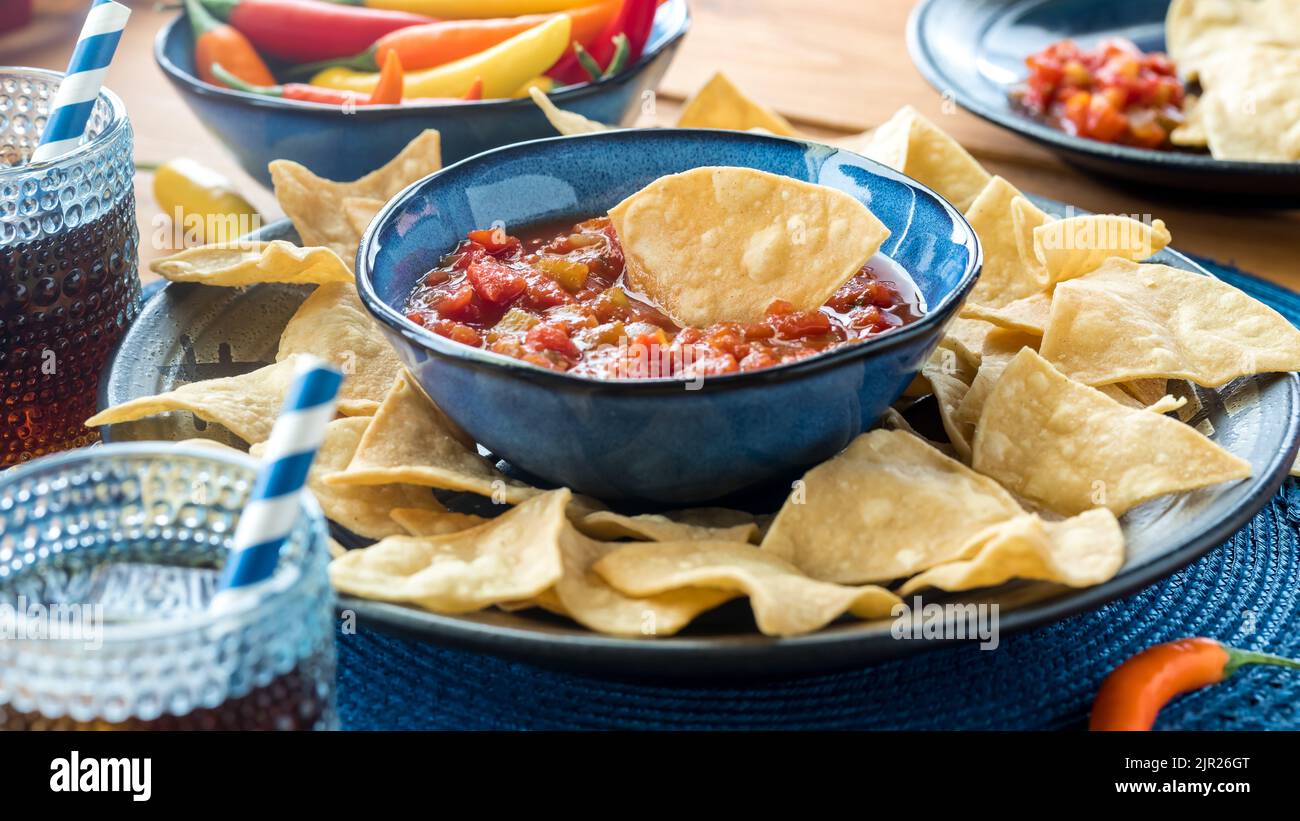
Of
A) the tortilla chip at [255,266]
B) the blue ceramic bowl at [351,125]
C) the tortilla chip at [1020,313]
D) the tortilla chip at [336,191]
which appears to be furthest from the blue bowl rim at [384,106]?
the tortilla chip at [1020,313]

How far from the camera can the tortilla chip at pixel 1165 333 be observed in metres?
2.02

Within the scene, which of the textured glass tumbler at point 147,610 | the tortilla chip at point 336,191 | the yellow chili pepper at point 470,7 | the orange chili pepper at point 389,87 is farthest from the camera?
the yellow chili pepper at point 470,7

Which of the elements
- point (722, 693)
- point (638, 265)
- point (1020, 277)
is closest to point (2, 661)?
point (722, 693)

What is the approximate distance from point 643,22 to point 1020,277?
4.08ft

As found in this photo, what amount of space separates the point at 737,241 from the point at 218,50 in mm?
1722

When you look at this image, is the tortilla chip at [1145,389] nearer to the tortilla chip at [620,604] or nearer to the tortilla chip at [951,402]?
the tortilla chip at [951,402]

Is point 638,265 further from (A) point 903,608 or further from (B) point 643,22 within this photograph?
(B) point 643,22

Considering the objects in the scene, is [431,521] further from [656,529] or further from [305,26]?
[305,26]

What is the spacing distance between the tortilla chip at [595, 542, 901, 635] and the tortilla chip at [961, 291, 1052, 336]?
0.69m

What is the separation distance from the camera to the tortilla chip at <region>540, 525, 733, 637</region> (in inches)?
60.8

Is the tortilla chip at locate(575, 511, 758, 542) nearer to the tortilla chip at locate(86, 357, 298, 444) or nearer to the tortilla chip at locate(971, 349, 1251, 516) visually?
the tortilla chip at locate(971, 349, 1251, 516)

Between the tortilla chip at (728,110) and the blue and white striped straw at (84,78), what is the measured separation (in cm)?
123

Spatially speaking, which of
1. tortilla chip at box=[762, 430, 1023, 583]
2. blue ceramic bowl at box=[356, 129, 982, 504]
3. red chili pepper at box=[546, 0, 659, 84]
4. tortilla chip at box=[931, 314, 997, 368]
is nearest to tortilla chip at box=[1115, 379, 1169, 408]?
tortilla chip at box=[931, 314, 997, 368]

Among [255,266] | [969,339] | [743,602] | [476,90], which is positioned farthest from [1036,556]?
[476,90]
